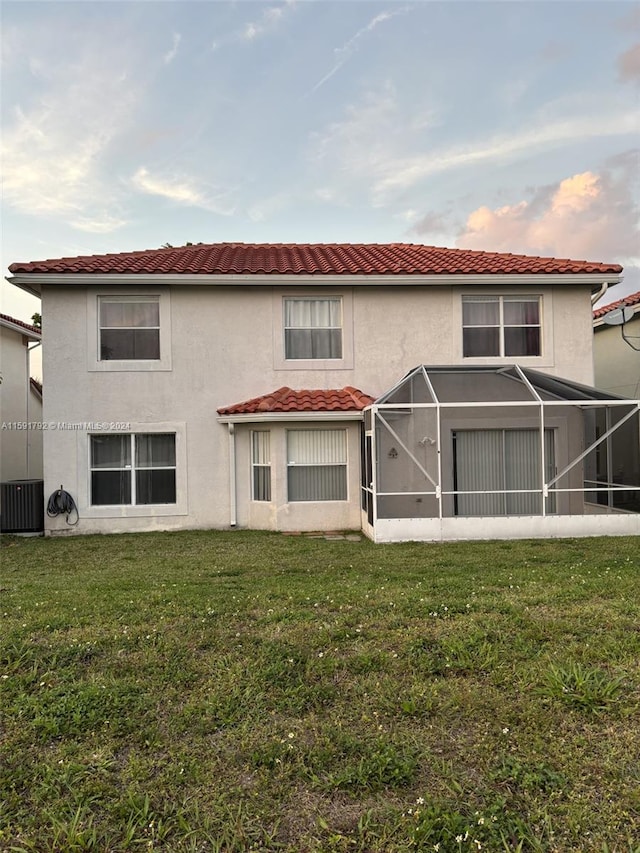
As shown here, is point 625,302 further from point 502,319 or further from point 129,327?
point 129,327

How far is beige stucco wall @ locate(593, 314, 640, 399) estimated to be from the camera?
55.5 ft

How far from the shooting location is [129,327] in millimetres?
13789

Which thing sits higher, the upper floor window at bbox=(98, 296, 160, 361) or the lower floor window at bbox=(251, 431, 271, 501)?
the upper floor window at bbox=(98, 296, 160, 361)

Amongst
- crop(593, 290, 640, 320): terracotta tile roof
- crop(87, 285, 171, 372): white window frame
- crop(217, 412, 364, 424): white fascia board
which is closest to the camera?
crop(217, 412, 364, 424): white fascia board

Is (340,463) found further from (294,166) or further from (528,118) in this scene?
(528,118)

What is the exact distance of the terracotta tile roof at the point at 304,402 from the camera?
1268 centimetres

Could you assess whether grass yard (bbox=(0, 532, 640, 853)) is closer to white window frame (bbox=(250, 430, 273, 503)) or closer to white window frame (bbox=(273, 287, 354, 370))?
white window frame (bbox=(250, 430, 273, 503))

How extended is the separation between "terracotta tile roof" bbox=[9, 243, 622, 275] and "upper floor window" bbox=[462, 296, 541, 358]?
2.97ft

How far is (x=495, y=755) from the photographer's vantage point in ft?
11.2

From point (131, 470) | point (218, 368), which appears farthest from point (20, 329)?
point (218, 368)

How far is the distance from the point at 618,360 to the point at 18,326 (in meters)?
20.3

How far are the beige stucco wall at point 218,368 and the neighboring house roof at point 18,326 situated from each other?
5533 millimetres

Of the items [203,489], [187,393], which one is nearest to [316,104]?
[187,393]

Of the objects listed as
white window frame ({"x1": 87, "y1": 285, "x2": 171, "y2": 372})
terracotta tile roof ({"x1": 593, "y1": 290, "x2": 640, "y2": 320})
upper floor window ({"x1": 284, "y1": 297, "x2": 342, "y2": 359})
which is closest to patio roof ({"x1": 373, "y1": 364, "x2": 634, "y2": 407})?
upper floor window ({"x1": 284, "y1": 297, "x2": 342, "y2": 359})
